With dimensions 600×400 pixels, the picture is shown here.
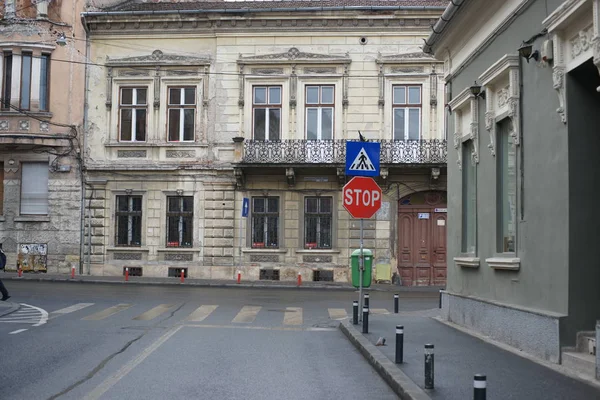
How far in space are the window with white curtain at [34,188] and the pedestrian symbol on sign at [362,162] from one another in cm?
2025

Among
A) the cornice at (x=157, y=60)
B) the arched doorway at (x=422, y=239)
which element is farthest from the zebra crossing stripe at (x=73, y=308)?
the arched doorway at (x=422, y=239)

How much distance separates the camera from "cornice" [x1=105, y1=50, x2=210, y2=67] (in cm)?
3114

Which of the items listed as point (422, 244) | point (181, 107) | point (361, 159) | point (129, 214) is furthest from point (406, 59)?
point (361, 159)

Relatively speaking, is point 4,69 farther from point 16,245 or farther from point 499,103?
point 499,103

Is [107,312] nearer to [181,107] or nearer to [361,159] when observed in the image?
[361,159]

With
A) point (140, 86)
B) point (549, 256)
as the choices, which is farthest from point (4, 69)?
point (549, 256)

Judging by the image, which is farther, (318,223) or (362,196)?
(318,223)

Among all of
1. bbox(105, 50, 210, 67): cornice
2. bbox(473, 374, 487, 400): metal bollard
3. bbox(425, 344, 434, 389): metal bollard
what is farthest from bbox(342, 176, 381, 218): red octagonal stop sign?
bbox(105, 50, 210, 67): cornice

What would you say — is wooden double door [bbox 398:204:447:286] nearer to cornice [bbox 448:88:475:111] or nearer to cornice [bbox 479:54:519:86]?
cornice [bbox 448:88:475:111]

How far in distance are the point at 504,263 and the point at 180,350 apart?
5.17 meters

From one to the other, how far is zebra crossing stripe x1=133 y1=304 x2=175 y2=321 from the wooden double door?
42.6 ft

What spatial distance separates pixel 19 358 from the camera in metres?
10.7

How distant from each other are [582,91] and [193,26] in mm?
23458

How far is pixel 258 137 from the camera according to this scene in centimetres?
3092
